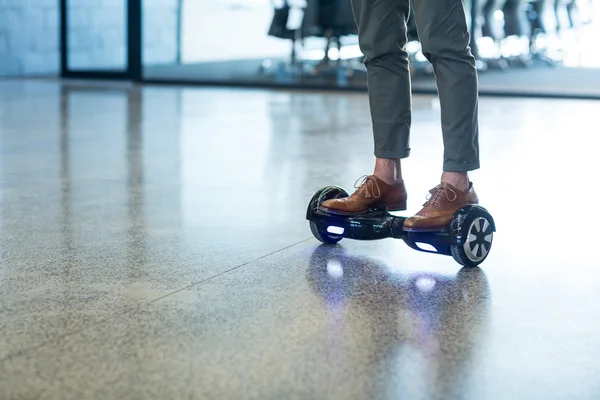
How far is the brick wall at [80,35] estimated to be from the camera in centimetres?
831

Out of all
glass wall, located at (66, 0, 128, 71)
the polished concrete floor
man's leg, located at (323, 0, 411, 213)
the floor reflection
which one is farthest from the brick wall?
the floor reflection

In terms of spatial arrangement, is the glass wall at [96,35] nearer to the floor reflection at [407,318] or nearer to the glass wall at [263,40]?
the glass wall at [263,40]

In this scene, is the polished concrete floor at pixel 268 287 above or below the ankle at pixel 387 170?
below

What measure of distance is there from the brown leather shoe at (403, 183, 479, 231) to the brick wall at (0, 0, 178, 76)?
6.31 metres

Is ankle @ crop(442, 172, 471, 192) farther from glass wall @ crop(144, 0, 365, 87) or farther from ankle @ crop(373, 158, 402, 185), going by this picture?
glass wall @ crop(144, 0, 365, 87)

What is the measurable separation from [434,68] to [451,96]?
8cm

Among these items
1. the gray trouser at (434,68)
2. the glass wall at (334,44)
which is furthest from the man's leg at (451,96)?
the glass wall at (334,44)

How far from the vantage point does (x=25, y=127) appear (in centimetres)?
464

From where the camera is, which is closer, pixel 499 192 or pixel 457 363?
pixel 457 363

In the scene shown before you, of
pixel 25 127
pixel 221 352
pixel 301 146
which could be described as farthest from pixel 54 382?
pixel 25 127

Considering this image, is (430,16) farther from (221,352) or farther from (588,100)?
(588,100)

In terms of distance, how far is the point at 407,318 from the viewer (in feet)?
5.26

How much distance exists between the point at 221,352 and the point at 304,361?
0.39 feet

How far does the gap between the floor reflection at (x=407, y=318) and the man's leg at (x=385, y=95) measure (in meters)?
0.15
